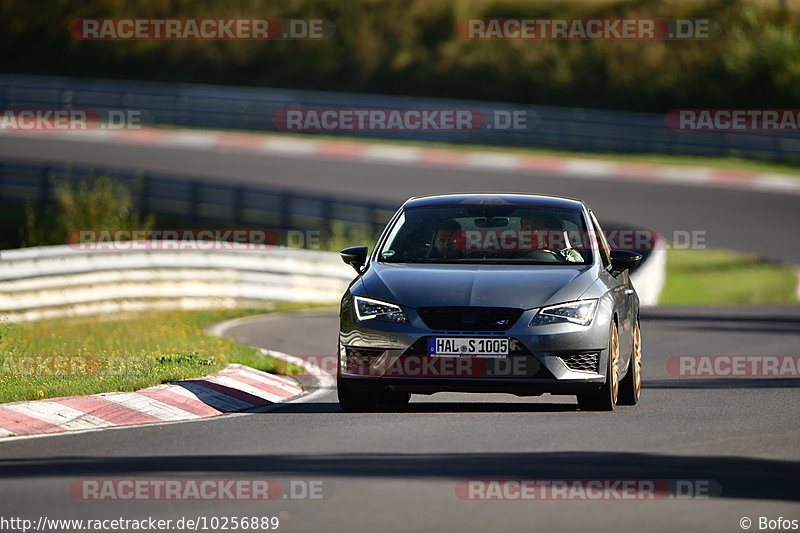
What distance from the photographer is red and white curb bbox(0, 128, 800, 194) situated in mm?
39188

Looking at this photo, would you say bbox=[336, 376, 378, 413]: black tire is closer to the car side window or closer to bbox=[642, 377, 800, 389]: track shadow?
the car side window

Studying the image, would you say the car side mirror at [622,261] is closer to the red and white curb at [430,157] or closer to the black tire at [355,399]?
the black tire at [355,399]

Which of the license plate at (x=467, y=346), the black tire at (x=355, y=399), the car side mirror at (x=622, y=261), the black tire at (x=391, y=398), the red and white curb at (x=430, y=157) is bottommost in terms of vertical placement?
the black tire at (x=391, y=398)

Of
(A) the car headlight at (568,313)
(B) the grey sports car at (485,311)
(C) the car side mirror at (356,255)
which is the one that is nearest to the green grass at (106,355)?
(C) the car side mirror at (356,255)

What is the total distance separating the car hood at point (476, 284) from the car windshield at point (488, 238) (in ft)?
0.89

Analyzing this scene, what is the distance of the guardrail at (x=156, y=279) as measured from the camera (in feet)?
59.4

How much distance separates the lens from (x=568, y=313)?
10.5 metres

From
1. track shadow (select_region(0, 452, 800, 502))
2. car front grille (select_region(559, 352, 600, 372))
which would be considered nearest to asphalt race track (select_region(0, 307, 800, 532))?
track shadow (select_region(0, 452, 800, 502))

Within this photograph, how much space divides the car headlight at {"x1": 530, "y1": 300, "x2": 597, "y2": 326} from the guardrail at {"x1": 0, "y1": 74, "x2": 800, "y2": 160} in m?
32.7

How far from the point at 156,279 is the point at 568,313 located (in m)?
10.8

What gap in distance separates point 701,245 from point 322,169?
11876mm

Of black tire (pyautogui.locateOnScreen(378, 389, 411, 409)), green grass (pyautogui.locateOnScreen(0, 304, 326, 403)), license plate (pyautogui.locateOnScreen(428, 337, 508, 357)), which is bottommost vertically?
black tire (pyautogui.locateOnScreen(378, 389, 411, 409))

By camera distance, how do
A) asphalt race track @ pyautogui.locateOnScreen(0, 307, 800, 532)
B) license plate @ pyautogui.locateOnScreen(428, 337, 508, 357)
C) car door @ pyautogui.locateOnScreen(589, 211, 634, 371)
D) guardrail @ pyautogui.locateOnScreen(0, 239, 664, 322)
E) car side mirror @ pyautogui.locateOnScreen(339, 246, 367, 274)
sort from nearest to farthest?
asphalt race track @ pyautogui.locateOnScreen(0, 307, 800, 532), license plate @ pyautogui.locateOnScreen(428, 337, 508, 357), car door @ pyautogui.locateOnScreen(589, 211, 634, 371), car side mirror @ pyautogui.locateOnScreen(339, 246, 367, 274), guardrail @ pyautogui.locateOnScreen(0, 239, 664, 322)

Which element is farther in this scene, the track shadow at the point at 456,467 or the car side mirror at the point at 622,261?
the car side mirror at the point at 622,261
